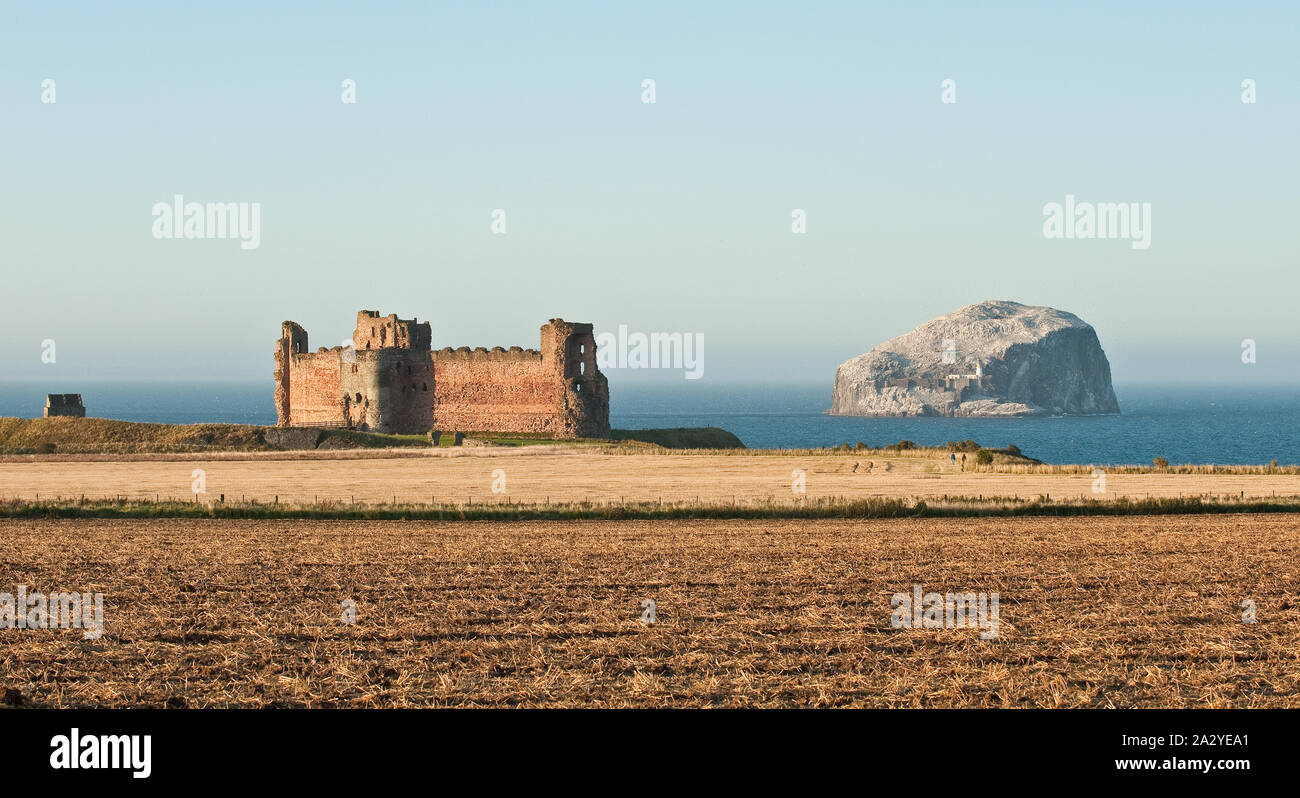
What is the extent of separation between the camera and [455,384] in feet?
246

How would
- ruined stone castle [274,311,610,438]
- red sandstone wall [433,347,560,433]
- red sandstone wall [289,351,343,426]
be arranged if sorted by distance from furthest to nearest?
red sandstone wall [289,351,343,426], red sandstone wall [433,347,560,433], ruined stone castle [274,311,610,438]

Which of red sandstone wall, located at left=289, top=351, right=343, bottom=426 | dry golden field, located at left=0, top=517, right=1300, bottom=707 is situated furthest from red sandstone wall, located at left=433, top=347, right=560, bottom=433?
dry golden field, located at left=0, top=517, right=1300, bottom=707

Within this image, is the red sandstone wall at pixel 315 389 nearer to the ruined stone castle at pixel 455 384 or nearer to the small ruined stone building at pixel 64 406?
the ruined stone castle at pixel 455 384

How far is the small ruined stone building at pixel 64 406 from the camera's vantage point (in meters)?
75.2

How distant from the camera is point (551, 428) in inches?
2822

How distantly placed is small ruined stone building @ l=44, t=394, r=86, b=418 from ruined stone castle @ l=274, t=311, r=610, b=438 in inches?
522

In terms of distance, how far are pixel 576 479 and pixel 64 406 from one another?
43.6m

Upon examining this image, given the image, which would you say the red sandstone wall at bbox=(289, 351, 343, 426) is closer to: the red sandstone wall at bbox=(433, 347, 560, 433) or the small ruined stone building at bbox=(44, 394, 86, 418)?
the red sandstone wall at bbox=(433, 347, 560, 433)

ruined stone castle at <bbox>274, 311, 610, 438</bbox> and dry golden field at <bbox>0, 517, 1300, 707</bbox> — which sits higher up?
ruined stone castle at <bbox>274, 311, 610, 438</bbox>

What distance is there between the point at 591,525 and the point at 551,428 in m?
40.8

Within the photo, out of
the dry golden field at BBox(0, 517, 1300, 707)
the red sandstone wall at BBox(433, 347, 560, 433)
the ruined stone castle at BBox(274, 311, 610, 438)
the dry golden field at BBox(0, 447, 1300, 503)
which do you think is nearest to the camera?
the dry golden field at BBox(0, 517, 1300, 707)

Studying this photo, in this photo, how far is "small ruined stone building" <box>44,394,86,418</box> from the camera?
247 ft
